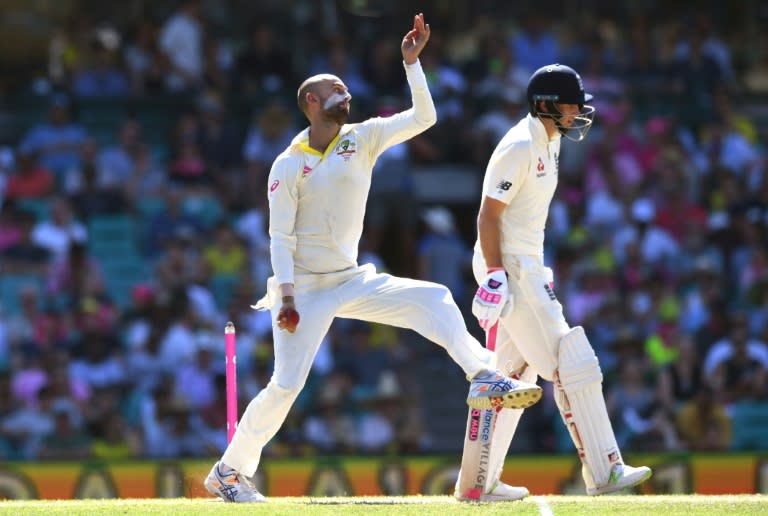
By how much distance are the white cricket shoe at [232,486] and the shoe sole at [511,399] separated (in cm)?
141

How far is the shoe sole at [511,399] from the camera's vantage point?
9031 mm

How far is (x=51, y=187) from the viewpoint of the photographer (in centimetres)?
1759

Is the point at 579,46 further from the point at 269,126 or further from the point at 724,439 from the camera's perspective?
the point at 724,439

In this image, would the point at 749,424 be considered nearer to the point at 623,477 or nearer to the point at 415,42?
the point at 623,477

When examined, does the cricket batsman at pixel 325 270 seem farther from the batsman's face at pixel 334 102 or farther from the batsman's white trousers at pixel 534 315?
the batsman's white trousers at pixel 534 315

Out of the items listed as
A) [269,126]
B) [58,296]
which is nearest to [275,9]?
[269,126]

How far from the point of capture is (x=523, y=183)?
9.52 m

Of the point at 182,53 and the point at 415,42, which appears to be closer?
the point at 415,42

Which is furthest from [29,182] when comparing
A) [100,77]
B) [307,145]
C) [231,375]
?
[307,145]

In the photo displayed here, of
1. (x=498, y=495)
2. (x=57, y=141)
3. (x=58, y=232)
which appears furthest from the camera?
(x=57, y=141)

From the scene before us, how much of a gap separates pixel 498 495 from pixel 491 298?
123 centimetres

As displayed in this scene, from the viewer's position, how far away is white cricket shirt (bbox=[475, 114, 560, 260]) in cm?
945

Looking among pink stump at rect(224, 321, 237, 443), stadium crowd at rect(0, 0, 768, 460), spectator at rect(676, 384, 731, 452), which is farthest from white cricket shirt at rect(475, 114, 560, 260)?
spectator at rect(676, 384, 731, 452)

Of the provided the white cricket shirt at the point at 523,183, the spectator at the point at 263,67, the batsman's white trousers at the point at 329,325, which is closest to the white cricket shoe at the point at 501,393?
the batsman's white trousers at the point at 329,325
